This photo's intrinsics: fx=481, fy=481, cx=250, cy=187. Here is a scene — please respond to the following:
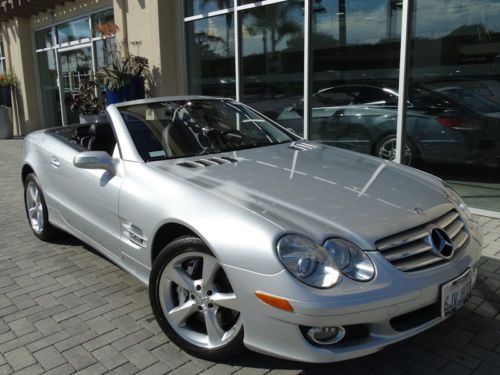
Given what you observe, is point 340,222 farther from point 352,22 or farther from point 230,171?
point 352,22

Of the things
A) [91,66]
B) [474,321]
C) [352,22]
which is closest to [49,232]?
[474,321]

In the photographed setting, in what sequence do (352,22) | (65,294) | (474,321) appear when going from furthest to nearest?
(352,22) → (65,294) → (474,321)

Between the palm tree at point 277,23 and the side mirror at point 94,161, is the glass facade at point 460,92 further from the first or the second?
the side mirror at point 94,161

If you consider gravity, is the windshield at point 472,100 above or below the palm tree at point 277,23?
below

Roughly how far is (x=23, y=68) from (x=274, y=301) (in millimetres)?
14460

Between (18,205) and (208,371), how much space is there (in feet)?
16.1

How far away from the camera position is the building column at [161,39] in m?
8.96

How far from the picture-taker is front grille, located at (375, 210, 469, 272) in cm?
230

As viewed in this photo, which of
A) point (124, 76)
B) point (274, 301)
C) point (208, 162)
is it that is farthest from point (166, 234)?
point (124, 76)

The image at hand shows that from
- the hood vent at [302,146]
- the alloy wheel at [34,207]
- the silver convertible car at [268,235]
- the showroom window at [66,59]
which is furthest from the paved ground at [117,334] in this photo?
the showroom window at [66,59]

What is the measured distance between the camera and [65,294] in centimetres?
360

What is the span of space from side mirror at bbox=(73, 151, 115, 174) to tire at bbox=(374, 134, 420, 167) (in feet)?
13.1

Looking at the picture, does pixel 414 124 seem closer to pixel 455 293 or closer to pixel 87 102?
pixel 455 293

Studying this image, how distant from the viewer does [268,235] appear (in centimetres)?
226
